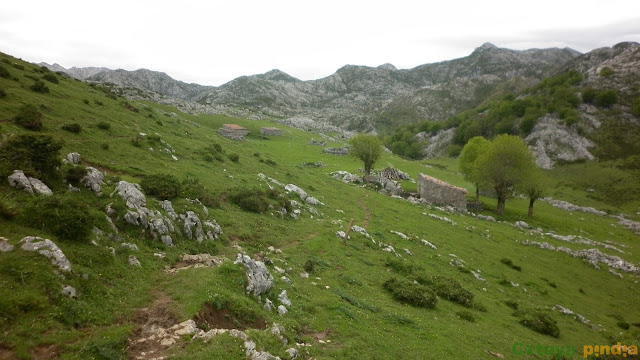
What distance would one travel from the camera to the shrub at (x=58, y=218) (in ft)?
51.0

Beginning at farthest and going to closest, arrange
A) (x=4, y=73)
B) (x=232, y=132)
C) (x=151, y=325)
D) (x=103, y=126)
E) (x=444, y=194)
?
1. (x=232, y=132)
2. (x=444, y=194)
3. (x=4, y=73)
4. (x=103, y=126)
5. (x=151, y=325)

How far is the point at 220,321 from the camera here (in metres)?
15.2

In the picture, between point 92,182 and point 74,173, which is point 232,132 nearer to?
point 92,182

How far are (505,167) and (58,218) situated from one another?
231 feet

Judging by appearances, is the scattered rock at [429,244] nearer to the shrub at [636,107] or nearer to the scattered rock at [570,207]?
the scattered rock at [570,207]

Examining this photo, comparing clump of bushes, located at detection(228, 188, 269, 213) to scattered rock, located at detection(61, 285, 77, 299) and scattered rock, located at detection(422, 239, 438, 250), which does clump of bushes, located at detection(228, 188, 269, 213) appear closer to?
scattered rock, located at detection(61, 285, 77, 299)

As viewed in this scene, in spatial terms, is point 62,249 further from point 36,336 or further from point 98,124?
point 98,124

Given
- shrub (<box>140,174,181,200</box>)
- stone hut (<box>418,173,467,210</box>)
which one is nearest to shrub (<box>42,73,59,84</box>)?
shrub (<box>140,174,181,200</box>)

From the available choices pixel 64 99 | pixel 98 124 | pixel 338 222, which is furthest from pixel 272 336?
pixel 64 99

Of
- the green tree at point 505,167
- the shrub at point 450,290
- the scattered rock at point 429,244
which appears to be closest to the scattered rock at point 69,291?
the shrub at point 450,290

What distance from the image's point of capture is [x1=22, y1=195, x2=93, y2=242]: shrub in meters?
15.6

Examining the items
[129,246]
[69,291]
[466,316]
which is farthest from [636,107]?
[69,291]

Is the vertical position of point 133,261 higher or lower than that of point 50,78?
lower

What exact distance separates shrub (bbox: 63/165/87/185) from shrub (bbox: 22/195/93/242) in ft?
14.7
